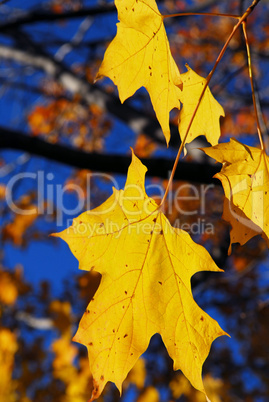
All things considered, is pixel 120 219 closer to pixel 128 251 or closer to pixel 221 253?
pixel 128 251

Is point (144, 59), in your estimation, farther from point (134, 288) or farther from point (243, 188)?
point (134, 288)

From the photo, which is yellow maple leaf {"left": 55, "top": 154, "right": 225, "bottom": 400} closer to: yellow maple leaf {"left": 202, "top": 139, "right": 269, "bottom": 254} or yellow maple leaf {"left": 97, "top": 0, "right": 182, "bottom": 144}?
yellow maple leaf {"left": 202, "top": 139, "right": 269, "bottom": 254}

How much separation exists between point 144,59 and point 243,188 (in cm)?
59

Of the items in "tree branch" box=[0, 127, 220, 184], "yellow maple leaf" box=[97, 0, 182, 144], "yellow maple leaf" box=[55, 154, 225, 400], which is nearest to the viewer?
"yellow maple leaf" box=[55, 154, 225, 400]

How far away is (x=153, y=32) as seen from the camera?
1.38m

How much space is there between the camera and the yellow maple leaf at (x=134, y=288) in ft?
3.85

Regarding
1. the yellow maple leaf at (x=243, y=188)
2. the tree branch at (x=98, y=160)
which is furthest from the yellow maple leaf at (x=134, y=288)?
the tree branch at (x=98, y=160)

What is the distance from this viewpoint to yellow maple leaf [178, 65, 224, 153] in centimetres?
145

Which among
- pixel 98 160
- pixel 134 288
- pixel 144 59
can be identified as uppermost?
pixel 144 59

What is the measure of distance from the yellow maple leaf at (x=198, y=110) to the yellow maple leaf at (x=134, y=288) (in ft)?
1.19

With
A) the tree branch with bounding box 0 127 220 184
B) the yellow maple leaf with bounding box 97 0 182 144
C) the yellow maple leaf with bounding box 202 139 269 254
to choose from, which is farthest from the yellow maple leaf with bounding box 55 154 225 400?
the tree branch with bounding box 0 127 220 184

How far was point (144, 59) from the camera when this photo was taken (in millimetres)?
1400

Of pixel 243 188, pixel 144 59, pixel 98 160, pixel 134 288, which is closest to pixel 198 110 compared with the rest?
pixel 144 59

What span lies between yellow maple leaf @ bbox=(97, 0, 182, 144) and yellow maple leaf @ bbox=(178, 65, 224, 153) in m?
0.09
